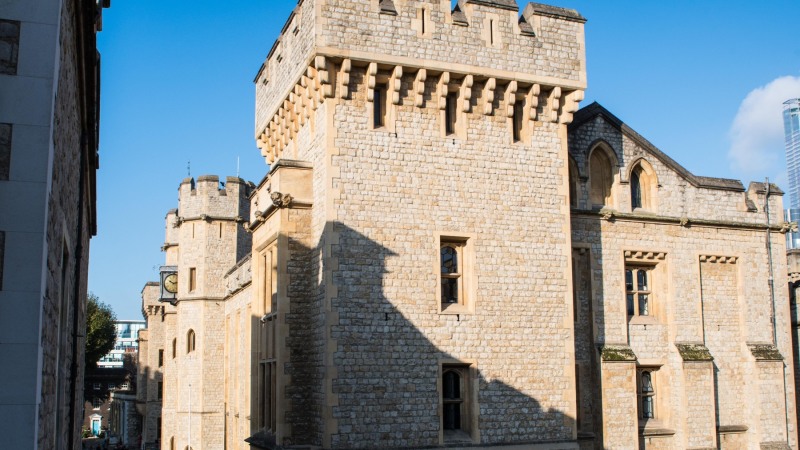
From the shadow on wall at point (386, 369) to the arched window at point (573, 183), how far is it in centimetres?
418

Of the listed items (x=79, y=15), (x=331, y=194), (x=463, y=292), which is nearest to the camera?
(x=79, y=15)

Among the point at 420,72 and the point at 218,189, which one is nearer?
the point at 420,72

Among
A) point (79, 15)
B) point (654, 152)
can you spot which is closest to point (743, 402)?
point (654, 152)

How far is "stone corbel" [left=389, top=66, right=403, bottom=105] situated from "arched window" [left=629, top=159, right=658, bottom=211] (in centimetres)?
700

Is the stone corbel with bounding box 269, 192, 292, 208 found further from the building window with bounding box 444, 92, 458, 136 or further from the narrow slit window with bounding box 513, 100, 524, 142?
the narrow slit window with bounding box 513, 100, 524, 142

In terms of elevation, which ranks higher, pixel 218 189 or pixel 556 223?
pixel 218 189

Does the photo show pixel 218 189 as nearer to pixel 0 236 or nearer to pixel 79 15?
pixel 79 15

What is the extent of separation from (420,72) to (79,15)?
27.8 ft

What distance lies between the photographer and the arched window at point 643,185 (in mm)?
20125

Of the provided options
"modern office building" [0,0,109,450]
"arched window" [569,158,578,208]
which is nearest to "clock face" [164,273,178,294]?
"arched window" [569,158,578,208]

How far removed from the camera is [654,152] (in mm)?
20156

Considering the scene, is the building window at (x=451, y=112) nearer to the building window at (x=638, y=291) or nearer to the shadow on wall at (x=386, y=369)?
the shadow on wall at (x=386, y=369)

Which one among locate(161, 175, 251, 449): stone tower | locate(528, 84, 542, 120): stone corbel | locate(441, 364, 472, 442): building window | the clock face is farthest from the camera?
the clock face

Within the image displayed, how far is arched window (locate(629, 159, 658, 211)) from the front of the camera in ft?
66.0
